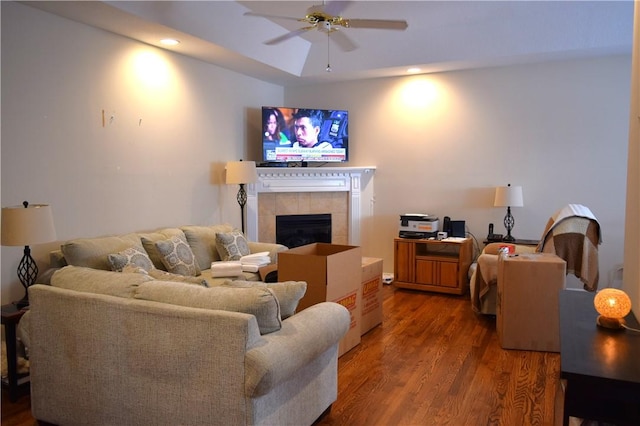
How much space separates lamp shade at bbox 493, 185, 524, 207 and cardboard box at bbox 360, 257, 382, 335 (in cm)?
186

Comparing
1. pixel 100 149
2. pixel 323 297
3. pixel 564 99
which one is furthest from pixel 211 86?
pixel 564 99

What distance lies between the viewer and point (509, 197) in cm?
531

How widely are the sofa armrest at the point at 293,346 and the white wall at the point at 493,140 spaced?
3699mm

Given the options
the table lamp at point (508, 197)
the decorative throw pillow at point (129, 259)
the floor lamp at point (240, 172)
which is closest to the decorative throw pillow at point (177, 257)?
the decorative throw pillow at point (129, 259)

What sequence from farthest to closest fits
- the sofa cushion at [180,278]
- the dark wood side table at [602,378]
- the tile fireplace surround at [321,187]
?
the tile fireplace surround at [321,187] → the sofa cushion at [180,278] → the dark wood side table at [602,378]

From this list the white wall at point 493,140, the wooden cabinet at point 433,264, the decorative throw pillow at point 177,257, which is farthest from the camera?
the wooden cabinet at point 433,264

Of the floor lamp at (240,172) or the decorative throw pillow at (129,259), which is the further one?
the floor lamp at (240,172)

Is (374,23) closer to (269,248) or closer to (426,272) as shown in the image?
(269,248)

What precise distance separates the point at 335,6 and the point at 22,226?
2.49m

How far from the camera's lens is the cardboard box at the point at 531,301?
3645mm

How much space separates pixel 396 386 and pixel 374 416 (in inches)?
17.4

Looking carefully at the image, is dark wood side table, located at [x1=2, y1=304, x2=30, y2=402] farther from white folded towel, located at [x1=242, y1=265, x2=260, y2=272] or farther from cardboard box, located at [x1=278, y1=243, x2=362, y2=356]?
white folded towel, located at [x1=242, y1=265, x2=260, y2=272]

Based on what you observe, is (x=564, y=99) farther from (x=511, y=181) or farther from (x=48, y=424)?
(x=48, y=424)

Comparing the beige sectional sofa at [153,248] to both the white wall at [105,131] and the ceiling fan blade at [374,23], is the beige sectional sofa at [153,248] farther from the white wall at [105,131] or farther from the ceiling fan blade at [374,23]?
the ceiling fan blade at [374,23]
